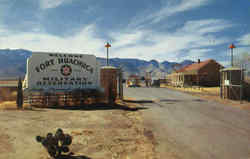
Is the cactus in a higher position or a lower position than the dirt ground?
higher

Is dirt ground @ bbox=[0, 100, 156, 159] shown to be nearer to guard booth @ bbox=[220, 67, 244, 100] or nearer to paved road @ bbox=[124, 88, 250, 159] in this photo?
paved road @ bbox=[124, 88, 250, 159]

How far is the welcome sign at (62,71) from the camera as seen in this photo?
1312 centimetres

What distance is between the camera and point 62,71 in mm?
13750

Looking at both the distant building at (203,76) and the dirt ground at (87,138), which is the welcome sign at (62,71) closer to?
the dirt ground at (87,138)

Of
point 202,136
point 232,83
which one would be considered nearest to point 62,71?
point 202,136

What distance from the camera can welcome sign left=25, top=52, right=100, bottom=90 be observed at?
1312cm

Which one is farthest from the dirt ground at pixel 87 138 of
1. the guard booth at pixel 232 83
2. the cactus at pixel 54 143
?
the guard booth at pixel 232 83

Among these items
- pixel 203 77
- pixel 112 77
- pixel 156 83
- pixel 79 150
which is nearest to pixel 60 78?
pixel 112 77

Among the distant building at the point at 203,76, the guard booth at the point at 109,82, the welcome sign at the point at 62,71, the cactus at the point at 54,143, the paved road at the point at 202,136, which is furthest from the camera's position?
the distant building at the point at 203,76

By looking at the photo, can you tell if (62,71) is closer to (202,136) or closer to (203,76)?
(202,136)

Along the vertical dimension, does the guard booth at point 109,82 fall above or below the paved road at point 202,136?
above

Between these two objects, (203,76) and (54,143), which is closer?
(54,143)

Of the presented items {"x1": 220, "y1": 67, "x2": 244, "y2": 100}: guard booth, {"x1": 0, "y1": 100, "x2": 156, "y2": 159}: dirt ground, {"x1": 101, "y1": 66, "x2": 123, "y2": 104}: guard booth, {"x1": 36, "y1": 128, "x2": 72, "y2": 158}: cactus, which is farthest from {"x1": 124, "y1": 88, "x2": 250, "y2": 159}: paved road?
{"x1": 220, "y1": 67, "x2": 244, "y2": 100}: guard booth

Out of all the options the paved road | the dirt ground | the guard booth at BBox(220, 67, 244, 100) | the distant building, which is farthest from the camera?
the distant building
